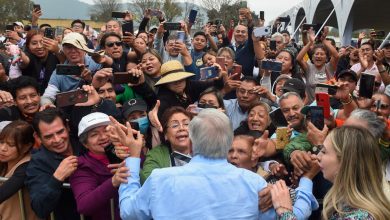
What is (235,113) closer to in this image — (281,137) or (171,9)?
(281,137)

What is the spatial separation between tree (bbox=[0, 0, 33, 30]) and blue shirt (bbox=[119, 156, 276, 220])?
47737mm

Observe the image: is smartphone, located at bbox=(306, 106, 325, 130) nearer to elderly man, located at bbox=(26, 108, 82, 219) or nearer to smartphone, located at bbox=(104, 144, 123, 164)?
smartphone, located at bbox=(104, 144, 123, 164)

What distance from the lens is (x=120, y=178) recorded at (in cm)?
248

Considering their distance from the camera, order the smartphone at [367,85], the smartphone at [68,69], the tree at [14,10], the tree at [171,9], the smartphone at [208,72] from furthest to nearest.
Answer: the tree at [14,10]
the tree at [171,9]
the smartphone at [208,72]
the smartphone at [68,69]
the smartphone at [367,85]

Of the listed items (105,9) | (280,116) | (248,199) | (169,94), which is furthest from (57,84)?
(105,9)

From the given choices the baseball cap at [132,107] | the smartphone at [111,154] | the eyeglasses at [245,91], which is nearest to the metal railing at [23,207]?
the smartphone at [111,154]

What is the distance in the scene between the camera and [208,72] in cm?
488

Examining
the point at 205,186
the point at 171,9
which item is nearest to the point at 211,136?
the point at 205,186

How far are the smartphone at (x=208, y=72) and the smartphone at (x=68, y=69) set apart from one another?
140cm

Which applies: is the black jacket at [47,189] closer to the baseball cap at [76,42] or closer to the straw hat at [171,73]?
the straw hat at [171,73]

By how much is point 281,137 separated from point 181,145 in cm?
79

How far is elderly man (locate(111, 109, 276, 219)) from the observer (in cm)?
212

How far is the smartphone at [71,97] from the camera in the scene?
346 cm

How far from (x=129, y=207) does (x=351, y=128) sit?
128 centimetres
